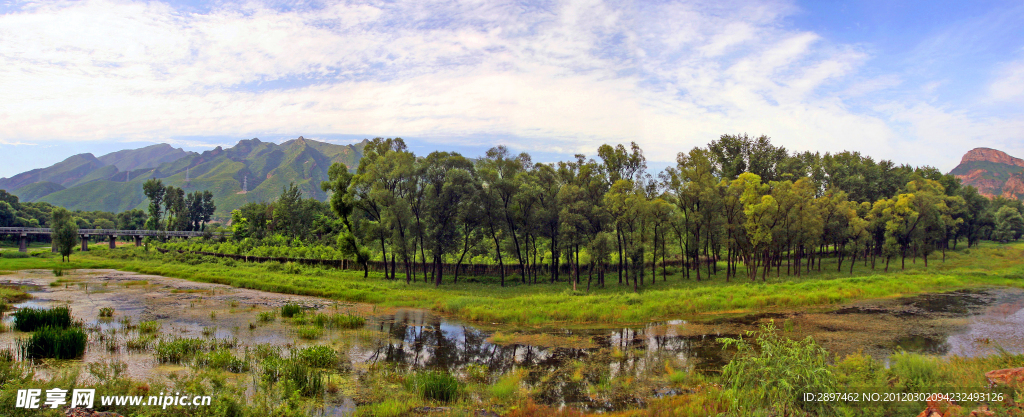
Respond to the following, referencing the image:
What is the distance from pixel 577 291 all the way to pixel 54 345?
29412 mm

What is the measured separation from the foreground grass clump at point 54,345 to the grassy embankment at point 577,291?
53.8 ft

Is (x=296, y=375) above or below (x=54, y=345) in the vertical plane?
below

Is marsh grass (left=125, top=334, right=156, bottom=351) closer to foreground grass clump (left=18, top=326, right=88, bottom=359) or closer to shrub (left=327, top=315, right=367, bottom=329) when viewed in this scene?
foreground grass clump (left=18, top=326, right=88, bottom=359)

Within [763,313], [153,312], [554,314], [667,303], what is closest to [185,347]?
[153,312]

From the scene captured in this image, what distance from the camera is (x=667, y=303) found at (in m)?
28.0

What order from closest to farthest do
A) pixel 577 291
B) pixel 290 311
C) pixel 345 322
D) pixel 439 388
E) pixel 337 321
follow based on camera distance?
1. pixel 439 388
2. pixel 345 322
3. pixel 337 321
4. pixel 290 311
5. pixel 577 291

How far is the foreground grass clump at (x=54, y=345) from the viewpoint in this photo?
14.3 meters

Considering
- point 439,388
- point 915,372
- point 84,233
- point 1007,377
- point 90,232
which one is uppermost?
point 90,232

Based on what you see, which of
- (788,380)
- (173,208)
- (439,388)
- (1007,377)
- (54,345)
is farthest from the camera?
(173,208)

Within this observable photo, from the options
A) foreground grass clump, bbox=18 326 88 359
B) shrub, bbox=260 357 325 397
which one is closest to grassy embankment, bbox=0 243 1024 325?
shrub, bbox=260 357 325 397

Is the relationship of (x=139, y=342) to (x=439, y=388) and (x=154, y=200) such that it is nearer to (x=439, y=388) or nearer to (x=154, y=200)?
(x=439, y=388)

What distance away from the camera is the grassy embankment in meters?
26.3

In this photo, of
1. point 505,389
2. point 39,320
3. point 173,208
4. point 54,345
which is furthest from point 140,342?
point 173,208

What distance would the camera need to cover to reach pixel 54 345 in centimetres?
1452
